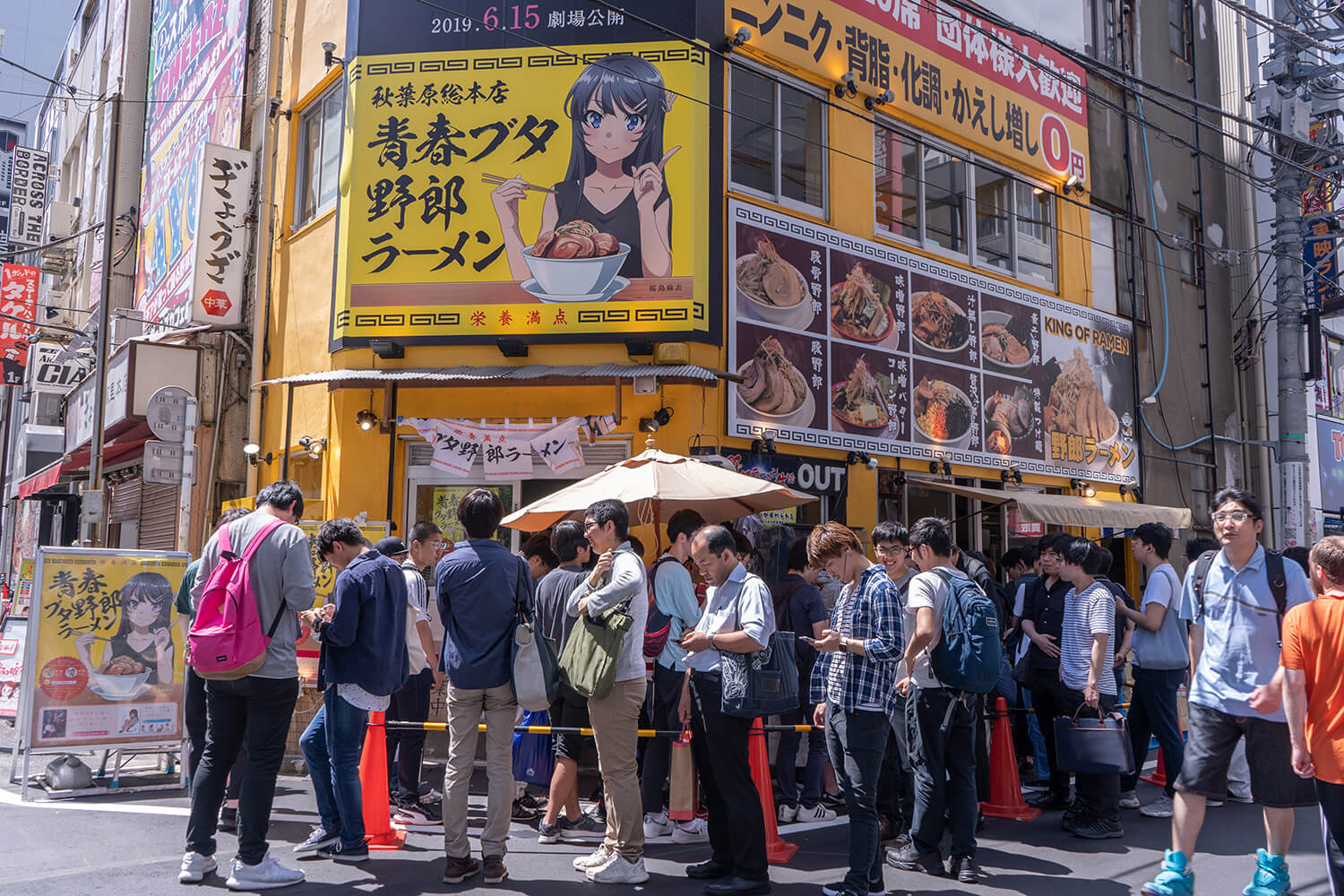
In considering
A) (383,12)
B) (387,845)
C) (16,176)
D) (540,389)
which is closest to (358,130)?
(383,12)

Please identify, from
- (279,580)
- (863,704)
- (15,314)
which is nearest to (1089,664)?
(863,704)

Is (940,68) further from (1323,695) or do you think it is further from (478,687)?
(478,687)

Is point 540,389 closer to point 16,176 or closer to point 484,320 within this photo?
point 484,320

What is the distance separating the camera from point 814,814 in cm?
765

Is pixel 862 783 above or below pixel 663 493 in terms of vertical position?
below

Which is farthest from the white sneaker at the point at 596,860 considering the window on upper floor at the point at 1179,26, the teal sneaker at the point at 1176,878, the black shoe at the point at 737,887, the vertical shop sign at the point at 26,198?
the vertical shop sign at the point at 26,198

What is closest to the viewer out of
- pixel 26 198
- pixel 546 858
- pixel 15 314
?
pixel 546 858

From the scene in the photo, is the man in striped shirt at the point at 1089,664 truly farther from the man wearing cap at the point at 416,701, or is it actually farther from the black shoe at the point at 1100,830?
the man wearing cap at the point at 416,701

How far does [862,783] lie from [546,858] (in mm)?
2168

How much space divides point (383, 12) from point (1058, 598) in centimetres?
926

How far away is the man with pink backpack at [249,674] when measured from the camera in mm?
5488

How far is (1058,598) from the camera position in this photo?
8.04 m

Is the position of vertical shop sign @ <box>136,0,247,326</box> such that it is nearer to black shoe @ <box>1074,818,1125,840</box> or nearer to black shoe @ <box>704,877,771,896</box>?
black shoe @ <box>704,877,771,896</box>

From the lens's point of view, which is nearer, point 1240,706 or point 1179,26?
point 1240,706
